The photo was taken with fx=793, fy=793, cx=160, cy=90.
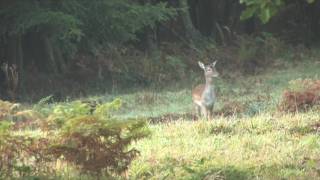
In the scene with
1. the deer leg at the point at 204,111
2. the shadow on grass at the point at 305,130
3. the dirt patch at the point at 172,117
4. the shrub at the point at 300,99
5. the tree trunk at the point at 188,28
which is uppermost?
the tree trunk at the point at 188,28

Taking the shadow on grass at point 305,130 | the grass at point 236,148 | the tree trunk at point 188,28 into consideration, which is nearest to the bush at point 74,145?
the grass at point 236,148

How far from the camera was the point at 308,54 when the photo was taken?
29.8 meters

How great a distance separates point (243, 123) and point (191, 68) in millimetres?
13950

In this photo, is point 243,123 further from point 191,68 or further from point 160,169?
point 191,68

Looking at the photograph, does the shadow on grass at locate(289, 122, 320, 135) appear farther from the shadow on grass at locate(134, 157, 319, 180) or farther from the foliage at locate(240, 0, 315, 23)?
the foliage at locate(240, 0, 315, 23)

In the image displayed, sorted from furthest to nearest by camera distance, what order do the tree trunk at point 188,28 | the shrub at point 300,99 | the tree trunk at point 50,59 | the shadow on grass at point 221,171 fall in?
the tree trunk at point 188,28, the tree trunk at point 50,59, the shrub at point 300,99, the shadow on grass at point 221,171

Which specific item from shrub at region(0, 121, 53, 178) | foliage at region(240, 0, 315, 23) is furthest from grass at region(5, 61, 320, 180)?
foliage at region(240, 0, 315, 23)

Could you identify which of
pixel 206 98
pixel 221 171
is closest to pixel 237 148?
pixel 221 171

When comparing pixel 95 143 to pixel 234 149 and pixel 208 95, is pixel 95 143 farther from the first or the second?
pixel 208 95

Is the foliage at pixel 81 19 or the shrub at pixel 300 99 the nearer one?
the shrub at pixel 300 99

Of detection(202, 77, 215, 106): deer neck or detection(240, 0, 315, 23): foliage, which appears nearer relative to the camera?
detection(240, 0, 315, 23): foliage

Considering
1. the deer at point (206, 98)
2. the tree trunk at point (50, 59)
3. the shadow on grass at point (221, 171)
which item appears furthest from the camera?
the tree trunk at point (50, 59)

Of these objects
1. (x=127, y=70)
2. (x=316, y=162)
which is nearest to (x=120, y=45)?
(x=127, y=70)

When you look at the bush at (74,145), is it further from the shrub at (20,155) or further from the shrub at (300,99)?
the shrub at (300,99)
